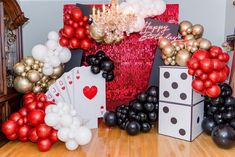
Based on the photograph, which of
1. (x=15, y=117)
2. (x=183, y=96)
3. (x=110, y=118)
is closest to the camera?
(x=15, y=117)

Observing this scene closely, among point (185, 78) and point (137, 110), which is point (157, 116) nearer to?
point (137, 110)

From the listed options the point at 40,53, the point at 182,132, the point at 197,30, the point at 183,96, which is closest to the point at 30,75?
the point at 40,53

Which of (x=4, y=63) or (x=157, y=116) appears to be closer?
(x=4, y=63)

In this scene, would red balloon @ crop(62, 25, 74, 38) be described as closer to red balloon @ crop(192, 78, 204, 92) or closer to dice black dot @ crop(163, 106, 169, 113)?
dice black dot @ crop(163, 106, 169, 113)

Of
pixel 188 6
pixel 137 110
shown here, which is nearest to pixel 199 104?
pixel 137 110

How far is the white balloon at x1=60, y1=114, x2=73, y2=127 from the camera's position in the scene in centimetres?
310

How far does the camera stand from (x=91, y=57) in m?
3.88

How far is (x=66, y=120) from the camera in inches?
122

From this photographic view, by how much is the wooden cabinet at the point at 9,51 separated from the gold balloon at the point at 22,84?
0.32 feet

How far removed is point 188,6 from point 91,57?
209 centimetres

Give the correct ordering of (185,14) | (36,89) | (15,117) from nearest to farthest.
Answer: (15,117) < (36,89) < (185,14)

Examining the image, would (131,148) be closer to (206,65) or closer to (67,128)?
(67,128)

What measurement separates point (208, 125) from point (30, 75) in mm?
2533

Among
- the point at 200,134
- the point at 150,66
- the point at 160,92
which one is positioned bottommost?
the point at 200,134
